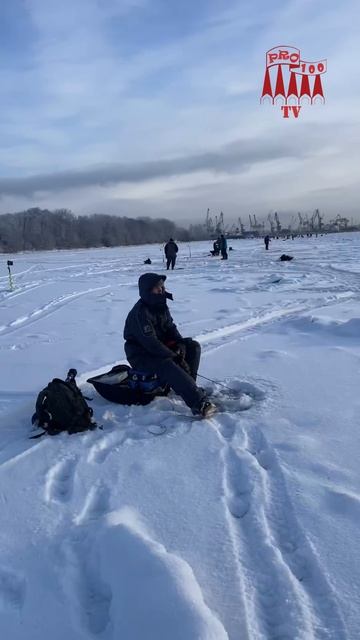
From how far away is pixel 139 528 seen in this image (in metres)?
2.87

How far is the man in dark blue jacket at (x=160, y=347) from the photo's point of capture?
4.66 metres

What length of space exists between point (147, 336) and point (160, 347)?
0.54ft

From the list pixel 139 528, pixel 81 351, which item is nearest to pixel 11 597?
pixel 139 528

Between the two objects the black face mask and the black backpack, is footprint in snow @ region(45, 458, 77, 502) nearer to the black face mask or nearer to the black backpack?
the black backpack

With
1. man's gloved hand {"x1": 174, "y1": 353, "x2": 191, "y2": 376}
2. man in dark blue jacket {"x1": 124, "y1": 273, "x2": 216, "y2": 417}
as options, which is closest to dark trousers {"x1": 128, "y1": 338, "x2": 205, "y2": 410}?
man in dark blue jacket {"x1": 124, "y1": 273, "x2": 216, "y2": 417}

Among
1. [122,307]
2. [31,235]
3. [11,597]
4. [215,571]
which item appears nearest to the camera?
[11,597]

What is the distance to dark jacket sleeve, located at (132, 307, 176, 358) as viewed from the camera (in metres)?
4.80

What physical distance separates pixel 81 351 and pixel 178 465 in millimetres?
4160

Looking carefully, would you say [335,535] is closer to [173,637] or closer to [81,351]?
[173,637]

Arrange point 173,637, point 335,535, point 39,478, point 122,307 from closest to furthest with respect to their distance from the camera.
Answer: point 173,637 → point 335,535 → point 39,478 → point 122,307

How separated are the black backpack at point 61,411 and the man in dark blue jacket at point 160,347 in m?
0.81

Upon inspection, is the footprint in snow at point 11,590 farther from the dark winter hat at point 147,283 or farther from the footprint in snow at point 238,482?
the dark winter hat at point 147,283

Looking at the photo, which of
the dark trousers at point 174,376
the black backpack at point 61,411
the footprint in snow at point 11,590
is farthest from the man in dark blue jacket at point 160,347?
the footprint in snow at point 11,590

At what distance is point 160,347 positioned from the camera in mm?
4793
